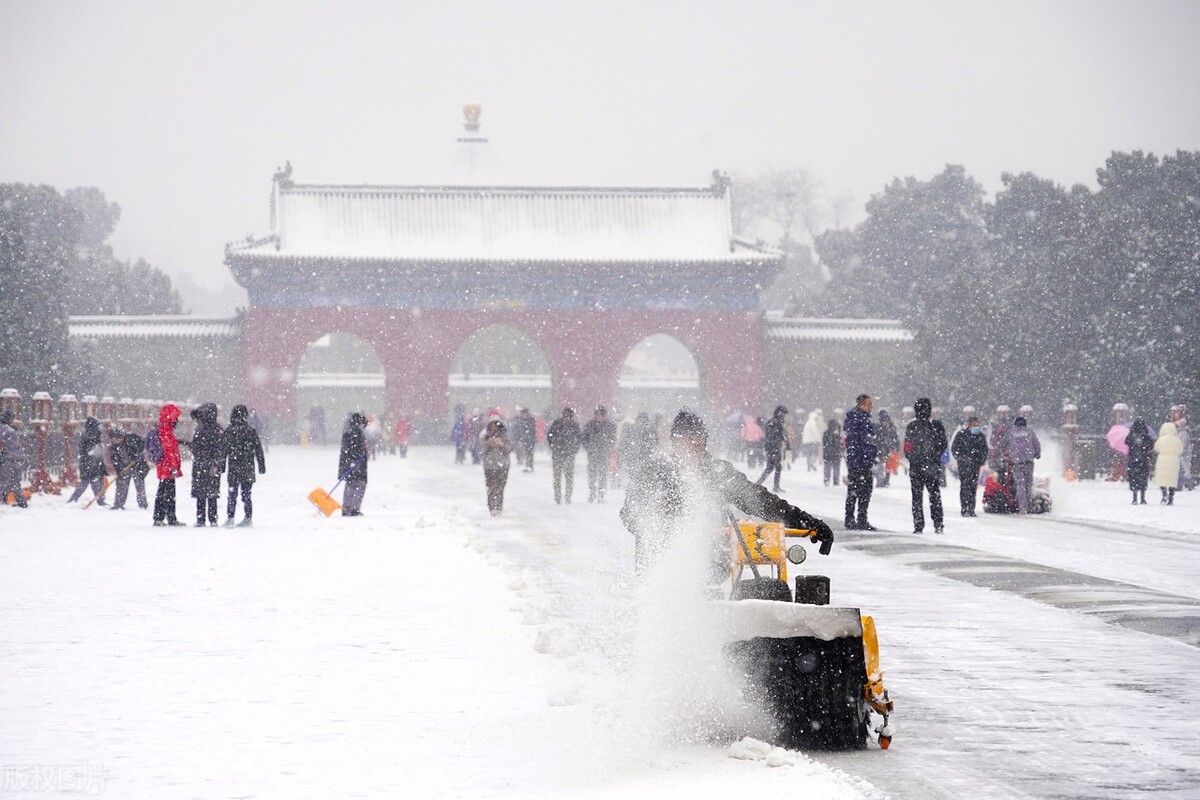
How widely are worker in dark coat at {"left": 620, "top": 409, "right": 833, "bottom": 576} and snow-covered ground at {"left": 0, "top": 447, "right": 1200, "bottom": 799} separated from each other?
47cm

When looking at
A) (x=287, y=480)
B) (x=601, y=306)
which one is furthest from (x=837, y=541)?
(x=601, y=306)

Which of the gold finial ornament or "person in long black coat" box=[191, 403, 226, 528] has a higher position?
the gold finial ornament

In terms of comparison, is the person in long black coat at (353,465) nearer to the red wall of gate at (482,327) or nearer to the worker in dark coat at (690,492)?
A: the worker in dark coat at (690,492)

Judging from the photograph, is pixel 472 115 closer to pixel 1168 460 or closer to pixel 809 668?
pixel 1168 460

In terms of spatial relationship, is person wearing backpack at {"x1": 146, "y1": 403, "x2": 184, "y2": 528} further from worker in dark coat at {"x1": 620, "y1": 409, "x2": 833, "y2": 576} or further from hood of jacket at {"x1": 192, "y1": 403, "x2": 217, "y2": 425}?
worker in dark coat at {"x1": 620, "y1": 409, "x2": 833, "y2": 576}

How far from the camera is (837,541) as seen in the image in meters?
16.1

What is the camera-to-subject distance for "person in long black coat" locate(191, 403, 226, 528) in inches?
697

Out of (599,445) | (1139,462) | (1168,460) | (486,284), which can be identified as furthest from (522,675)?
(486,284)

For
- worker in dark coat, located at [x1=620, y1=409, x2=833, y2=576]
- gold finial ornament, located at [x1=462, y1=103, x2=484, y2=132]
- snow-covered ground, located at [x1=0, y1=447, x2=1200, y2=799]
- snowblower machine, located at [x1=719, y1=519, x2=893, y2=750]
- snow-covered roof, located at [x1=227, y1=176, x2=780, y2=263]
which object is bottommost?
snow-covered ground, located at [x1=0, y1=447, x2=1200, y2=799]

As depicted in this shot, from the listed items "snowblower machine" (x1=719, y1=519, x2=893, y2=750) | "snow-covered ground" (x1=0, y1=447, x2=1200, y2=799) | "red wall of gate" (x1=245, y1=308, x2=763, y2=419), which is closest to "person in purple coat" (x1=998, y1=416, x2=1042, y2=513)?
"snow-covered ground" (x1=0, y1=447, x2=1200, y2=799)

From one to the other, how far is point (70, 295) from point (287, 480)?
39175 mm

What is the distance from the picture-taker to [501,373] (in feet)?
217

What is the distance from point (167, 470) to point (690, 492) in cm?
1181

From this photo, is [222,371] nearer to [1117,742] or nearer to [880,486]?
[880,486]
